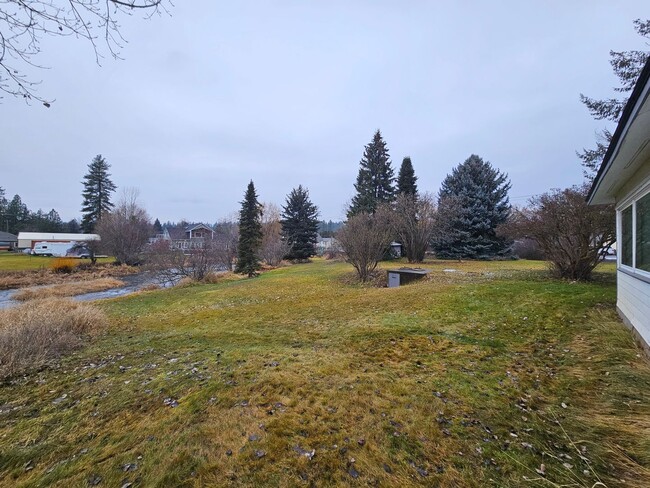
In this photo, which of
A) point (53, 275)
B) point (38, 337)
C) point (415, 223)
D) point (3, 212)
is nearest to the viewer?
point (38, 337)

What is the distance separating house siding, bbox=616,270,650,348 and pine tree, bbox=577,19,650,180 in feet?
28.4

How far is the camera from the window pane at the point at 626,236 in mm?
4496

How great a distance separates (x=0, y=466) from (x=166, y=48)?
4.40 meters

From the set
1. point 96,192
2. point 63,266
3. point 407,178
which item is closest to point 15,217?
point 96,192

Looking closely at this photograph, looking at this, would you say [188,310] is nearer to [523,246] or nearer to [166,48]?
[166,48]

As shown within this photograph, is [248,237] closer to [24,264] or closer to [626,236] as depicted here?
[626,236]

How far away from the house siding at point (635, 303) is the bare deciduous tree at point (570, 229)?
355cm

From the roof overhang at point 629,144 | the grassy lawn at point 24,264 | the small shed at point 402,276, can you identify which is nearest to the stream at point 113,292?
the grassy lawn at point 24,264

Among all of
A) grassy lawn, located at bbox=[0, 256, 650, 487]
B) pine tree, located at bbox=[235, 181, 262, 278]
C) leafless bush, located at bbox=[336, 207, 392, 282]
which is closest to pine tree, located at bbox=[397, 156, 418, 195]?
pine tree, located at bbox=[235, 181, 262, 278]

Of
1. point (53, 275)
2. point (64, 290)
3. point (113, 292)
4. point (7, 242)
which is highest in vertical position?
point (7, 242)

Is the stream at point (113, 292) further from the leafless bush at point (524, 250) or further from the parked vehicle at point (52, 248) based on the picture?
the leafless bush at point (524, 250)

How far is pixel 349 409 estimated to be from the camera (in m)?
2.65

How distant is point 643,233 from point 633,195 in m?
0.74

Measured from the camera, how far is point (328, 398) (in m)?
2.86
